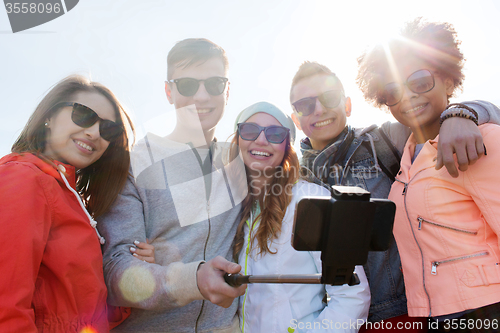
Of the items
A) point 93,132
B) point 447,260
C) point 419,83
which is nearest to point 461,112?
point 419,83

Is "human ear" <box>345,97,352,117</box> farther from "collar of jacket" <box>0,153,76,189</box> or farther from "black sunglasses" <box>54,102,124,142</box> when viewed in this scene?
"collar of jacket" <box>0,153,76,189</box>

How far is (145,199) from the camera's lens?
7.54ft

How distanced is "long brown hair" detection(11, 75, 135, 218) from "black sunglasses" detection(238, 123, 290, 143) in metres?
1.10

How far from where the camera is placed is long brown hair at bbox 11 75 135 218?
207 centimetres

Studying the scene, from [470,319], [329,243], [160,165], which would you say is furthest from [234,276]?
[470,319]

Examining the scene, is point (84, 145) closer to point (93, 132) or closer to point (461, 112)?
point (93, 132)

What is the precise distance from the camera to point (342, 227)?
1.17 metres

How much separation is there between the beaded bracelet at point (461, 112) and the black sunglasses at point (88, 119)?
2.66m

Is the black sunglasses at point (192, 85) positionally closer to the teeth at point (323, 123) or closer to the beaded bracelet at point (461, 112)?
the teeth at point (323, 123)

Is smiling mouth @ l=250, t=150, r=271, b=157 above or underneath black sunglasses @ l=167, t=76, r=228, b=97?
underneath

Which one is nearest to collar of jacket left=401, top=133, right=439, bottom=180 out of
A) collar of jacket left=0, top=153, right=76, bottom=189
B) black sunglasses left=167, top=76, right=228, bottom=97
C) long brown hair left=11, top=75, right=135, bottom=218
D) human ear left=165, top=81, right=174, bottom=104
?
black sunglasses left=167, top=76, right=228, bottom=97

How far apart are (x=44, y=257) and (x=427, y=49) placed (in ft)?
11.3

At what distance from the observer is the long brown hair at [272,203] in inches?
96.3

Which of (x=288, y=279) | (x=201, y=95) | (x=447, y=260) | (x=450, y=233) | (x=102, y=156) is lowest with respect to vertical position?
(x=447, y=260)
